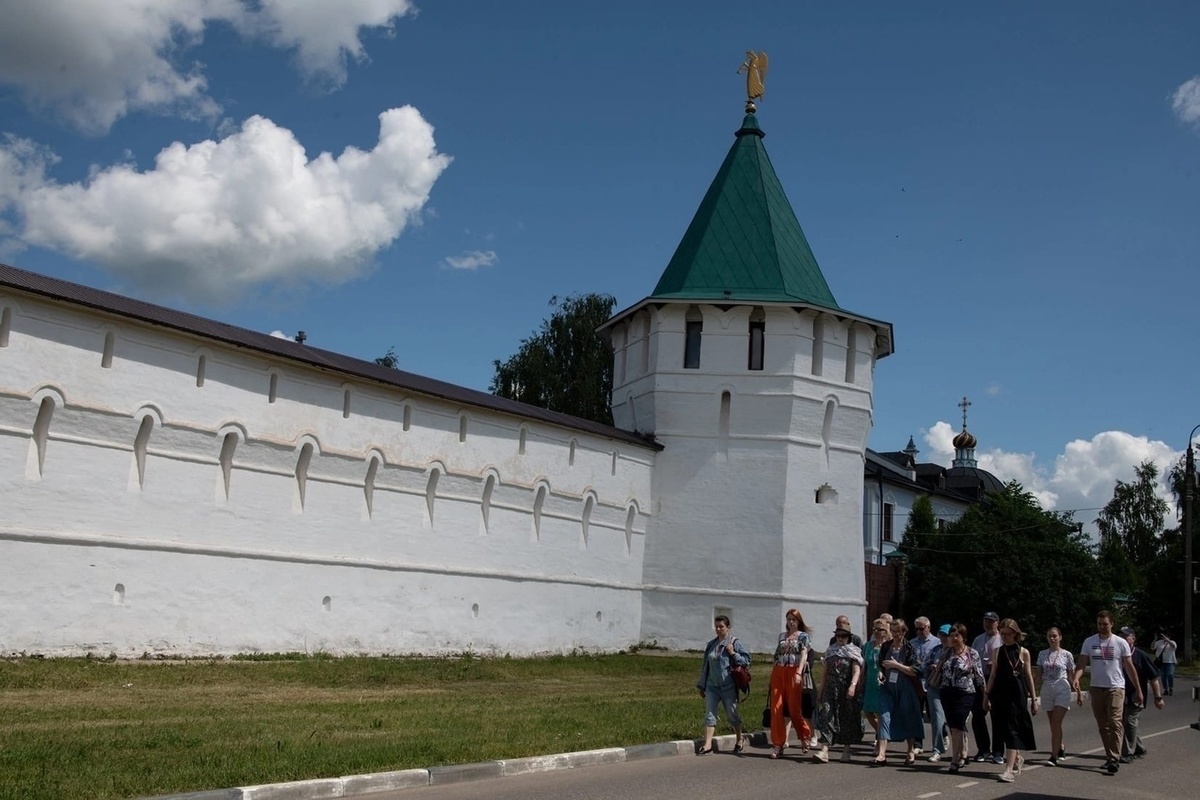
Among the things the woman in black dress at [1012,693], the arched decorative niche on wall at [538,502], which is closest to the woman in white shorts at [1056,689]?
the woman in black dress at [1012,693]

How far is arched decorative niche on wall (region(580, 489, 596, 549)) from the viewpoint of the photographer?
24267 mm

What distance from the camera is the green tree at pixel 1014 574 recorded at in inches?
1296

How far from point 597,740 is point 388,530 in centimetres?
1052

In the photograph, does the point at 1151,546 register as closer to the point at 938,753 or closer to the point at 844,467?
the point at 844,467

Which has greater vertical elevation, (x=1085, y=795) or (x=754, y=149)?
(x=754, y=149)

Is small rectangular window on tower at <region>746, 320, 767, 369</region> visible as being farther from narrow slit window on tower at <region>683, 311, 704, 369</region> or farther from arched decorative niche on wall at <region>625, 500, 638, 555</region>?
arched decorative niche on wall at <region>625, 500, 638, 555</region>

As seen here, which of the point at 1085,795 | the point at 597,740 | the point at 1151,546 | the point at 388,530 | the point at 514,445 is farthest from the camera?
the point at 1151,546

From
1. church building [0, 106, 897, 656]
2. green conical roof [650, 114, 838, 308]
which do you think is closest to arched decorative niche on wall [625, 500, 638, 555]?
church building [0, 106, 897, 656]

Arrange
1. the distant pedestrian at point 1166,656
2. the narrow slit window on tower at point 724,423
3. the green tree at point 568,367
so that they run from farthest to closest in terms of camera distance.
→ the green tree at point 568,367 → the narrow slit window on tower at point 724,423 → the distant pedestrian at point 1166,656

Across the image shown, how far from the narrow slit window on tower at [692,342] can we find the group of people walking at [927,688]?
16355mm

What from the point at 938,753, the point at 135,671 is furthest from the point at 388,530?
the point at 938,753

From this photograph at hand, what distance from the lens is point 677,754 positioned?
415 inches

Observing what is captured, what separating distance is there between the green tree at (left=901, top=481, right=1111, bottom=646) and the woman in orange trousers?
24012 millimetres

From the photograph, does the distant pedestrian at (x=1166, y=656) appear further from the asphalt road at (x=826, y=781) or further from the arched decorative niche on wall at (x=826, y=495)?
the arched decorative niche on wall at (x=826, y=495)
